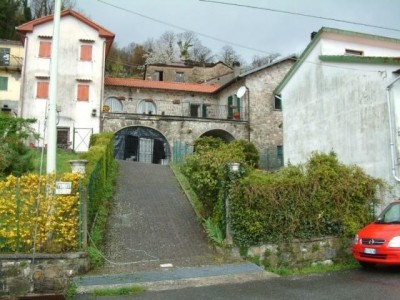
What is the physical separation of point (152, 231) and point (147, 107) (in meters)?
23.3

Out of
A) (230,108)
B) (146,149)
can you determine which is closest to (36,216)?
(146,149)

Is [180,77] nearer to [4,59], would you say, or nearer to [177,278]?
[4,59]

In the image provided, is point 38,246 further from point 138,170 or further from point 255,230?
point 138,170

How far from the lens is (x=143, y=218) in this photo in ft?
46.9

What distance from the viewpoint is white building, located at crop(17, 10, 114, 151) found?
3058 centimetres

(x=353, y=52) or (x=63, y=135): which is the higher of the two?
(x=353, y=52)

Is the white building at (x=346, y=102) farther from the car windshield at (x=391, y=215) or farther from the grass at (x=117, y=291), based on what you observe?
the grass at (x=117, y=291)

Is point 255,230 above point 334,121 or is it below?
below

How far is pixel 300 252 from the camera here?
1126 centimetres

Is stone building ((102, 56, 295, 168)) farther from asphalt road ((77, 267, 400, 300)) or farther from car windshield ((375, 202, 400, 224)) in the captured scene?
asphalt road ((77, 267, 400, 300))

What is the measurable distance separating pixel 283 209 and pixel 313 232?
1.03 metres

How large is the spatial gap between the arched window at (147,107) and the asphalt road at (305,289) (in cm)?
2676

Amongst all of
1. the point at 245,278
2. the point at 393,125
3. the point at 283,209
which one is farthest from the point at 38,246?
the point at 393,125

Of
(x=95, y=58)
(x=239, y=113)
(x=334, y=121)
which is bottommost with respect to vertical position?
(x=334, y=121)
